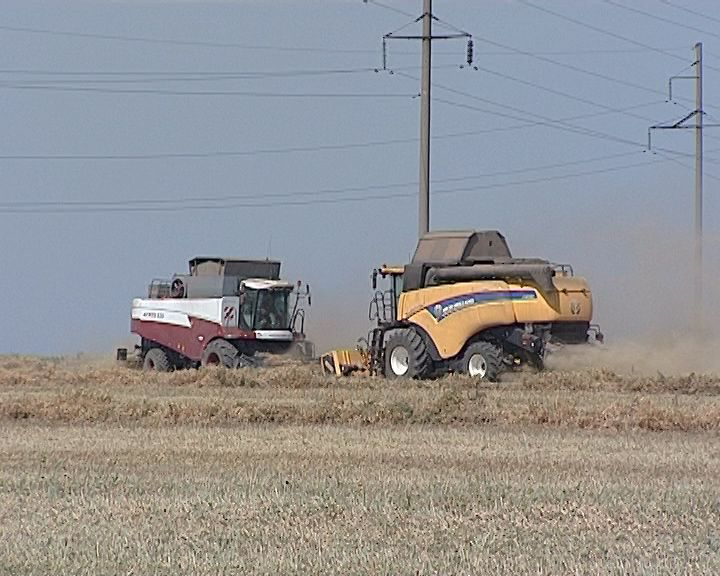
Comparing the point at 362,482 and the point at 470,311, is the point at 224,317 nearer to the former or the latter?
the point at 470,311

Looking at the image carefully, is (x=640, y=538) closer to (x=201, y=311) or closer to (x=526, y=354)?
(x=526, y=354)

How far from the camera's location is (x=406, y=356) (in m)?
31.7

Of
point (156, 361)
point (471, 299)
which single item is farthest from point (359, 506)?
point (156, 361)

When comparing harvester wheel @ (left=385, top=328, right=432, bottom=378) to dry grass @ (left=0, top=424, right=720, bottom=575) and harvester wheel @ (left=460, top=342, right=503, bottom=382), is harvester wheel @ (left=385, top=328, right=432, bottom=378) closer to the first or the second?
harvester wheel @ (left=460, top=342, right=503, bottom=382)

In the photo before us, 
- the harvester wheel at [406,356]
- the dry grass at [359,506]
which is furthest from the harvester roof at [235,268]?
the dry grass at [359,506]

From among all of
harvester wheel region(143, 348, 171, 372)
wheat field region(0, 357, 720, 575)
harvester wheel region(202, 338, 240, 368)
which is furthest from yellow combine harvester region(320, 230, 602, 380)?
harvester wheel region(143, 348, 171, 372)

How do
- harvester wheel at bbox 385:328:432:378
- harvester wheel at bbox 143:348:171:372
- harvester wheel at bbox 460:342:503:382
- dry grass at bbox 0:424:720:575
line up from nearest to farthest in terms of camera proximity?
dry grass at bbox 0:424:720:575 < harvester wheel at bbox 460:342:503:382 < harvester wheel at bbox 385:328:432:378 < harvester wheel at bbox 143:348:171:372

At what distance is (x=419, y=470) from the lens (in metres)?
14.8

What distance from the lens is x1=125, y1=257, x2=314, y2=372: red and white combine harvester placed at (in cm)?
3491

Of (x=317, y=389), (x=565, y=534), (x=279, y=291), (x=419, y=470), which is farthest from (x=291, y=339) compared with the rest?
(x=565, y=534)

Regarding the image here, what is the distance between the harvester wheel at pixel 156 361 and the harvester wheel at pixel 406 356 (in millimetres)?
7660

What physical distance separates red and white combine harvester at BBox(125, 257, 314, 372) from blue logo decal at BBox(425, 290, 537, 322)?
5501 mm

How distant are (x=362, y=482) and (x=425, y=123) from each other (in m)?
22.2

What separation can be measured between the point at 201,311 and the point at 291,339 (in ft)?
8.29
